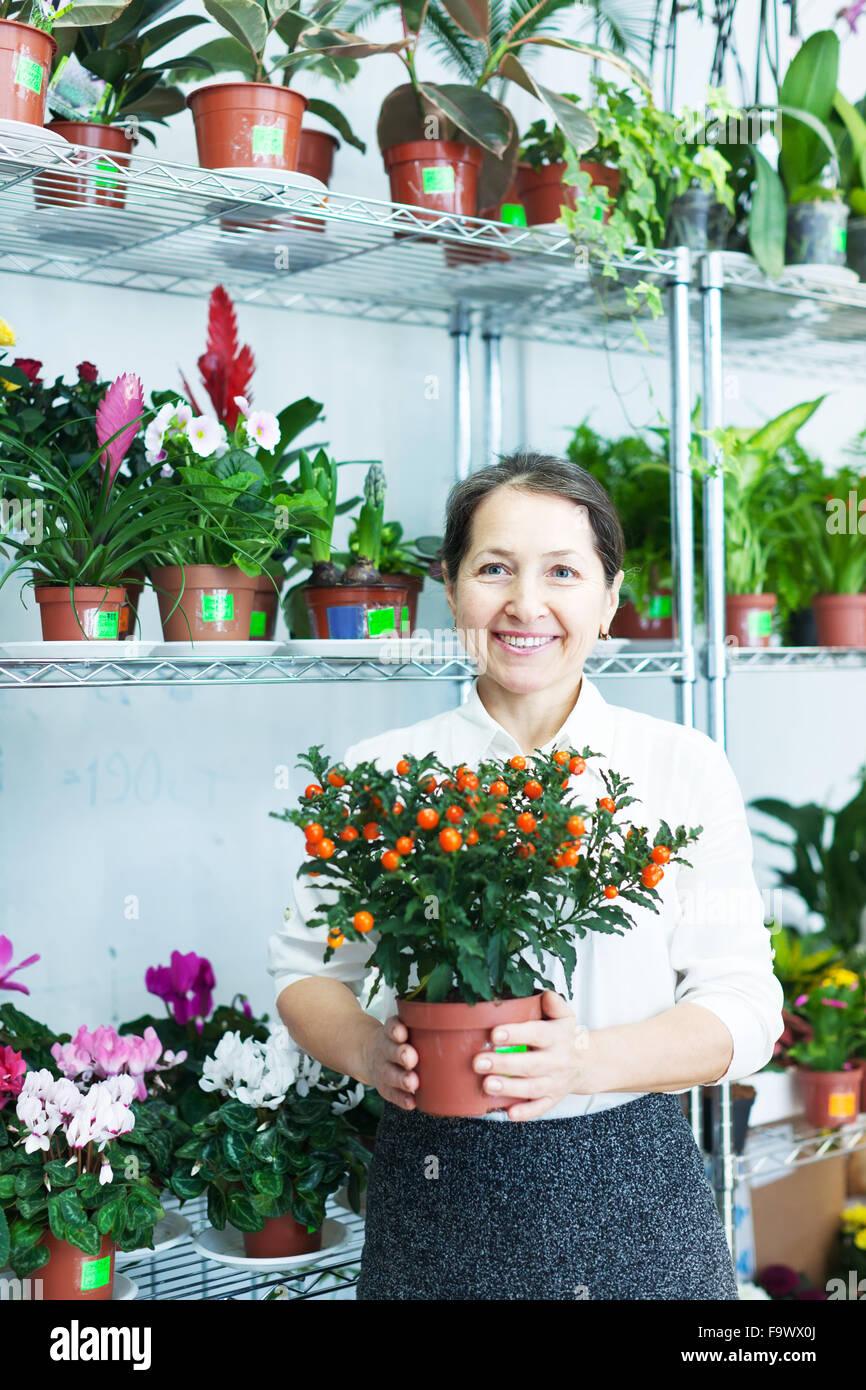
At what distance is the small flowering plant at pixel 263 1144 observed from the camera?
1515mm

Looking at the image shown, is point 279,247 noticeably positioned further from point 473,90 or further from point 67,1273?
point 67,1273

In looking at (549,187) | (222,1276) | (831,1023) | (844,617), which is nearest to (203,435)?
(549,187)

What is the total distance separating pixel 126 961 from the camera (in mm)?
2020

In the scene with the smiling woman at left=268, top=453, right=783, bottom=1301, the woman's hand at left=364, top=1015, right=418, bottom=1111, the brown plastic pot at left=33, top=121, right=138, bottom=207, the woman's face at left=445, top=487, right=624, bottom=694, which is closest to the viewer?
the woman's hand at left=364, top=1015, right=418, bottom=1111

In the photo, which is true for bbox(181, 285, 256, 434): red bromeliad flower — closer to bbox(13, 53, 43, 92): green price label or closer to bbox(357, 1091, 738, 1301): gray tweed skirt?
bbox(13, 53, 43, 92): green price label

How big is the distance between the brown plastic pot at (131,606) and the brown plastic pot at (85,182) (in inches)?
18.5

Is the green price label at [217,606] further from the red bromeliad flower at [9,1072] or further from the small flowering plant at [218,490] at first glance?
the red bromeliad flower at [9,1072]

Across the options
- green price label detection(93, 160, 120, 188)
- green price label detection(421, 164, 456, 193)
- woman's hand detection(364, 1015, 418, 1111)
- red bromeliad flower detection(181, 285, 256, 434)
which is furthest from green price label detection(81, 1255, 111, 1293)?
green price label detection(421, 164, 456, 193)

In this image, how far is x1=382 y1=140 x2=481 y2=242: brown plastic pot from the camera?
6.07ft

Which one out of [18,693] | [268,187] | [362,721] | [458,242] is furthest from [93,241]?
[362,721]

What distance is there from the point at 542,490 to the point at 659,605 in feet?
2.75

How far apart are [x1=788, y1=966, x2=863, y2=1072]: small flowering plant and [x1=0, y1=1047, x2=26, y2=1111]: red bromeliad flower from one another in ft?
4.25
